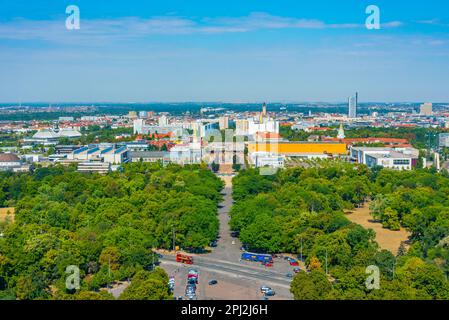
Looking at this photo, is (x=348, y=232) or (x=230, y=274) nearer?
(x=230, y=274)

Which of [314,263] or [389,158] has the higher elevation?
[389,158]

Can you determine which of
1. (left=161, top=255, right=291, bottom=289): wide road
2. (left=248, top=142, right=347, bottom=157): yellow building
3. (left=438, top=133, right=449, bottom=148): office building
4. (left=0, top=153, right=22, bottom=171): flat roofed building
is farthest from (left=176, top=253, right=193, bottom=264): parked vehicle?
(left=438, top=133, right=449, bottom=148): office building

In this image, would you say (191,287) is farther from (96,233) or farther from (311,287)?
(96,233)

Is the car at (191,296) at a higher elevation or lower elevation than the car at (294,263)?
higher

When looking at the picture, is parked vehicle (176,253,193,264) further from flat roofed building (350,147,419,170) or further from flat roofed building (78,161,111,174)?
flat roofed building (350,147,419,170)

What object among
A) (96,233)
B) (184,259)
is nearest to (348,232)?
(184,259)

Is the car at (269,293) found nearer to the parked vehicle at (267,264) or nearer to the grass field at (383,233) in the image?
the parked vehicle at (267,264)

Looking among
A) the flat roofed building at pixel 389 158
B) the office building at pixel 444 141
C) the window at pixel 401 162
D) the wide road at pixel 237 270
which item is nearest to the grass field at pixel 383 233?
the wide road at pixel 237 270

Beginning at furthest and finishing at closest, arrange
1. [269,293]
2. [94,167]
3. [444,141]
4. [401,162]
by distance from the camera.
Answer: [444,141] < [401,162] < [94,167] < [269,293]
